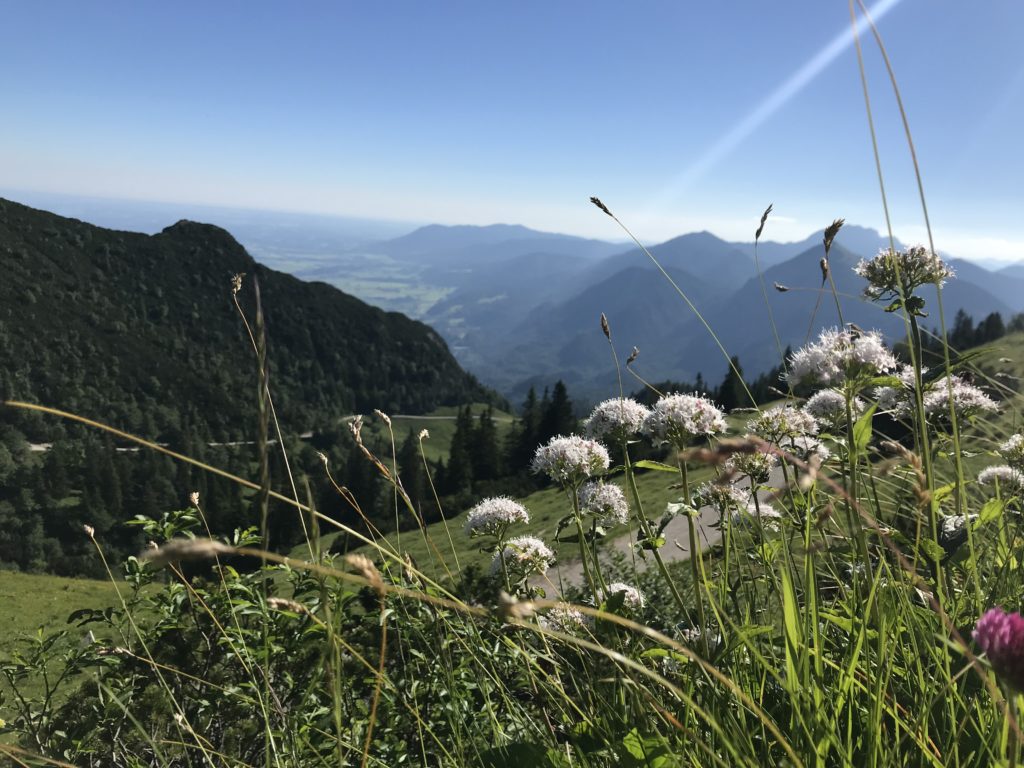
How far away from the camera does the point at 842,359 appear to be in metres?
2.55

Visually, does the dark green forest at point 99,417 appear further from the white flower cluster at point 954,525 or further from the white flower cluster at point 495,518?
the white flower cluster at point 954,525

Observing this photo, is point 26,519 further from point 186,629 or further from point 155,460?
point 186,629

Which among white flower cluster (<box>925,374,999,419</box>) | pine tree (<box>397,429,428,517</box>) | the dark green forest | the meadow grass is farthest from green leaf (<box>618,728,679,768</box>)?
the dark green forest

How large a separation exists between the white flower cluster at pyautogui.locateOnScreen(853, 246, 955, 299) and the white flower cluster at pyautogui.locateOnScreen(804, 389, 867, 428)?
61 centimetres

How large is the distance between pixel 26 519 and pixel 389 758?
141295 millimetres

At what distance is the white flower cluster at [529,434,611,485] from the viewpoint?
3.27 meters

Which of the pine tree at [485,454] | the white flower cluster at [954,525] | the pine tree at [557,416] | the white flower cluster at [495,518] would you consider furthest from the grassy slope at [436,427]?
the white flower cluster at [954,525]

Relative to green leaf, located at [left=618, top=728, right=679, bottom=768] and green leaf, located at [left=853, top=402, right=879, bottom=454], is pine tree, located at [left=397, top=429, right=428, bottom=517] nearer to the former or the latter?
green leaf, located at [left=618, top=728, right=679, bottom=768]

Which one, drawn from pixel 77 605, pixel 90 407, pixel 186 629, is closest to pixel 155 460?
pixel 90 407

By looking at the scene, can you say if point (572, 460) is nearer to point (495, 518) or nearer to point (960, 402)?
point (495, 518)

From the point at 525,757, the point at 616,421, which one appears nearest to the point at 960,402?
the point at 616,421

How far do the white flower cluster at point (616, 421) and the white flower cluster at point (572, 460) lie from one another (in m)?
0.09

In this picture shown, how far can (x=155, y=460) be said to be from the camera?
127 metres

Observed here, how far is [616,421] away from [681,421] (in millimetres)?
475
